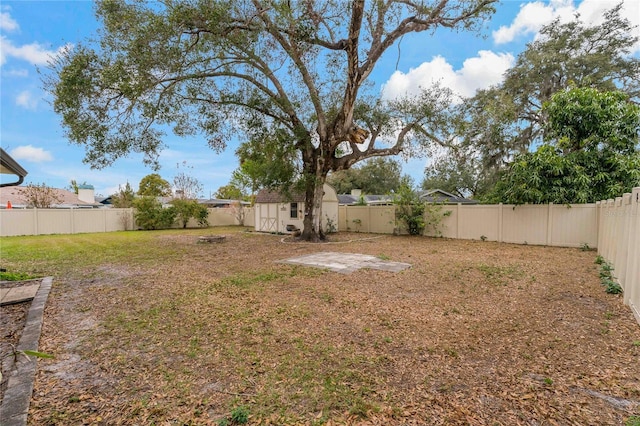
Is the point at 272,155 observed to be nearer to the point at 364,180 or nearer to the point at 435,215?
the point at 435,215

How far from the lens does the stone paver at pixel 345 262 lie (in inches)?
272

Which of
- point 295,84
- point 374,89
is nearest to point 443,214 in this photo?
point 374,89

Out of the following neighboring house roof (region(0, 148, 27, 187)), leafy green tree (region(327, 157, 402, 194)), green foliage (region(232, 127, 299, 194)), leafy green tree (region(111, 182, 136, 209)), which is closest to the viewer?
neighboring house roof (region(0, 148, 27, 187))

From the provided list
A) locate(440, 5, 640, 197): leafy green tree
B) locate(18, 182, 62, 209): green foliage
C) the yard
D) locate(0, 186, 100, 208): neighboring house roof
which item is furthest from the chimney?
locate(440, 5, 640, 197): leafy green tree

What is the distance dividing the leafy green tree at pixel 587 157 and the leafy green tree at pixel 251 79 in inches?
149

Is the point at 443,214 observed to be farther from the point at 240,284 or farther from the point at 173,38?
the point at 173,38

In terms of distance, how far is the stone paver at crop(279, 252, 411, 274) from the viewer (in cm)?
690

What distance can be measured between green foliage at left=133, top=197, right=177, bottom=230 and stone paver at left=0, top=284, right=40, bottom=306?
14.0 metres

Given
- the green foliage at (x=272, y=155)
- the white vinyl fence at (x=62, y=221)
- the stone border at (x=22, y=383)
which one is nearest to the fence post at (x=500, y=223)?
the green foliage at (x=272, y=155)

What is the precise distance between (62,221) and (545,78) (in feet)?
84.4

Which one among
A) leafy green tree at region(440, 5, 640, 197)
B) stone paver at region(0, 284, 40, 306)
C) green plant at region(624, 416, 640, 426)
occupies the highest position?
leafy green tree at region(440, 5, 640, 197)

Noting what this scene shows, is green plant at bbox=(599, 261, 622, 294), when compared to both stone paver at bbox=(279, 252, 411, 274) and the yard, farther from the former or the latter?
stone paver at bbox=(279, 252, 411, 274)

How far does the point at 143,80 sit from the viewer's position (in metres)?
8.02

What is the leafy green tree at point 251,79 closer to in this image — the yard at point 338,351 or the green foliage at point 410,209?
the green foliage at point 410,209
